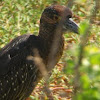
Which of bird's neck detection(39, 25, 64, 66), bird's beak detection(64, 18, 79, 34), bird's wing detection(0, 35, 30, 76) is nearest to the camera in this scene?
bird's wing detection(0, 35, 30, 76)

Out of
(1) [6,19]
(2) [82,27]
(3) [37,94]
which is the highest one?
(2) [82,27]

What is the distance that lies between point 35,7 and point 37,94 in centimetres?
243

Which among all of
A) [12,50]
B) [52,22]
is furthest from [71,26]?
[12,50]

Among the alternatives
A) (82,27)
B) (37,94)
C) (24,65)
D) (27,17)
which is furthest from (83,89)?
(27,17)

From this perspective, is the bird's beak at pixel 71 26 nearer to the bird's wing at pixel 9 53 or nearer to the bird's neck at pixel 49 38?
the bird's neck at pixel 49 38

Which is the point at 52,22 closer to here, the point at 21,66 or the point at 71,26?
the point at 71,26

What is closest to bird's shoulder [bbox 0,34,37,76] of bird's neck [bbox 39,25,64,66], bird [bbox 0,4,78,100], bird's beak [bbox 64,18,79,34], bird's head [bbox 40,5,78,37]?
bird [bbox 0,4,78,100]

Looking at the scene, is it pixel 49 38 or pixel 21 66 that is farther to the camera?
pixel 49 38

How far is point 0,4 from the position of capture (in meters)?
6.65

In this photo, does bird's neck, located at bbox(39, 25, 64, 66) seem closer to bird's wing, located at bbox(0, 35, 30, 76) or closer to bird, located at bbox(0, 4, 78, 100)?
bird, located at bbox(0, 4, 78, 100)

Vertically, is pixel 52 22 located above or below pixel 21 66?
above

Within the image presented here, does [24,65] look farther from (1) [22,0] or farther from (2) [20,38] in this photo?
(1) [22,0]

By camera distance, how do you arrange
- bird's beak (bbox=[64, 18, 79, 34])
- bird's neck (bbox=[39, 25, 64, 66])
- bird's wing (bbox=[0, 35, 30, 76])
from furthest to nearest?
bird's beak (bbox=[64, 18, 79, 34]) < bird's neck (bbox=[39, 25, 64, 66]) < bird's wing (bbox=[0, 35, 30, 76])

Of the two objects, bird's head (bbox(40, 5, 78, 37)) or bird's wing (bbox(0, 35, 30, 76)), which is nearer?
bird's wing (bbox(0, 35, 30, 76))
